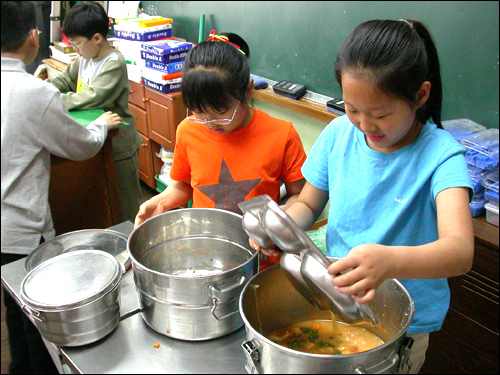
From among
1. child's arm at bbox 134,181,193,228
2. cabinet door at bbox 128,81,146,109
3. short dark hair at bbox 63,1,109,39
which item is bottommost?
cabinet door at bbox 128,81,146,109

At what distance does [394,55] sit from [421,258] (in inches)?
12.3

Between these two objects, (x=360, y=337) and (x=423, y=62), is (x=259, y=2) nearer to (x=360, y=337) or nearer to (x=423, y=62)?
(x=423, y=62)

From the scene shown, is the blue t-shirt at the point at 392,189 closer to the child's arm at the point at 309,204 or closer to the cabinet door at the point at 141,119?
the child's arm at the point at 309,204

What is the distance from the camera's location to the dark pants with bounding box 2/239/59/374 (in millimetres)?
684

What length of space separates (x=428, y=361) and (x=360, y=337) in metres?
1.10

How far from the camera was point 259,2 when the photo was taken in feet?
5.61

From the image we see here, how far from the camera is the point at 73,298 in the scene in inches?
28.4

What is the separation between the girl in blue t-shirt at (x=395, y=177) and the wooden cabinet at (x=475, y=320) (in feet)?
2.11

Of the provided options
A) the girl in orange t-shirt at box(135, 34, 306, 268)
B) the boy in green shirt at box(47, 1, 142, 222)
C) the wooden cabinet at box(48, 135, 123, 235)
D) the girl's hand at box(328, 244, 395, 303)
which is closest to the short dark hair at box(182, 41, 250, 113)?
the girl in orange t-shirt at box(135, 34, 306, 268)

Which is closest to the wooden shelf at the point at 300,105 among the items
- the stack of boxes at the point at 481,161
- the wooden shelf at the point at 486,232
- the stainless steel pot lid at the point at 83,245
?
the stack of boxes at the point at 481,161

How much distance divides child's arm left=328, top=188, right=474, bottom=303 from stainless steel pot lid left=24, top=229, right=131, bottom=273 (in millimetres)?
608

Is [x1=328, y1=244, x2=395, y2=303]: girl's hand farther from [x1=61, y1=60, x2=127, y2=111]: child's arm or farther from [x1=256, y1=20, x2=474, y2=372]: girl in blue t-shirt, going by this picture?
[x1=61, y1=60, x2=127, y2=111]: child's arm

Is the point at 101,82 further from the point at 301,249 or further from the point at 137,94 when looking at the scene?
the point at 301,249

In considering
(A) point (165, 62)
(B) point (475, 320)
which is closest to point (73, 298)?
(B) point (475, 320)
